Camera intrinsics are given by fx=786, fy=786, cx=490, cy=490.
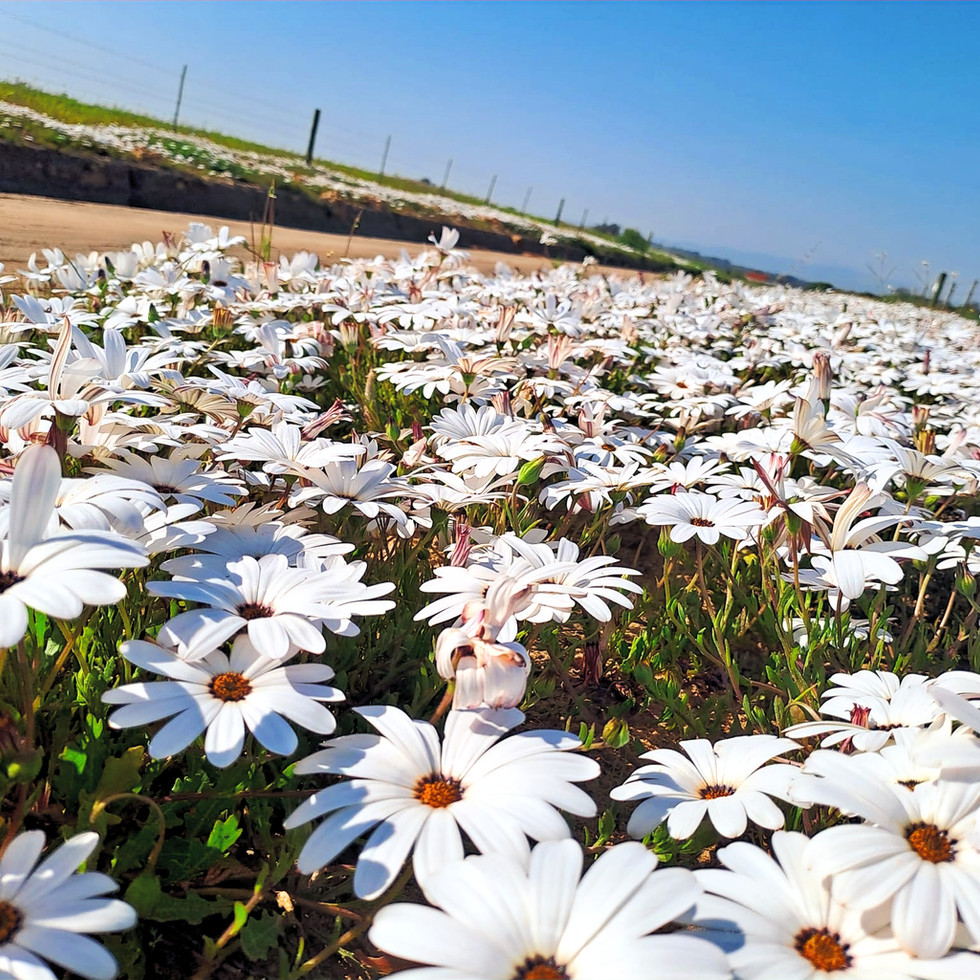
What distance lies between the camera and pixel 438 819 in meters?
0.84

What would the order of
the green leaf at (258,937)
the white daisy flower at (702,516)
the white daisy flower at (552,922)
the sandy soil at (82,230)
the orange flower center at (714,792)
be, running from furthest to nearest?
the sandy soil at (82,230)
the white daisy flower at (702,516)
the orange flower center at (714,792)
the green leaf at (258,937)
the white daisy flower at (552,922)

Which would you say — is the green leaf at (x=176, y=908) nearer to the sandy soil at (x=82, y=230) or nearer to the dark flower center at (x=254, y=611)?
the dark flower center at (x=254, y=611)

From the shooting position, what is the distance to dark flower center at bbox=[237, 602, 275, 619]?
108 cm

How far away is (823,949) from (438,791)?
1.38ft

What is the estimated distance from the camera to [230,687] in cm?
98

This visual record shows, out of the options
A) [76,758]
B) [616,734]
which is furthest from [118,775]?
[616,734]

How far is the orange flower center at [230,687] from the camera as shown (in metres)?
0.96

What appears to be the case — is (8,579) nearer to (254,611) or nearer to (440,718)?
(254,611)

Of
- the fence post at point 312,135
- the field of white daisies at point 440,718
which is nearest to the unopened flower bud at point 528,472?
the field of white daisies at point 440,718

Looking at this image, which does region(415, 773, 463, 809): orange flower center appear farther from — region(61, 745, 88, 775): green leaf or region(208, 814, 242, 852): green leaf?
region(61, 745, 88, 775): green leaf

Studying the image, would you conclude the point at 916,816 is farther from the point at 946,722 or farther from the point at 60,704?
the point at 60,704

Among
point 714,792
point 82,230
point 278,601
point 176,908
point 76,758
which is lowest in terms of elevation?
point 176,908

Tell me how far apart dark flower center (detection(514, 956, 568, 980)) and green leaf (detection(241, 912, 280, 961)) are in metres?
0.46

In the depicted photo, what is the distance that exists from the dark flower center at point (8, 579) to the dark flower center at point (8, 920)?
0.31 m
